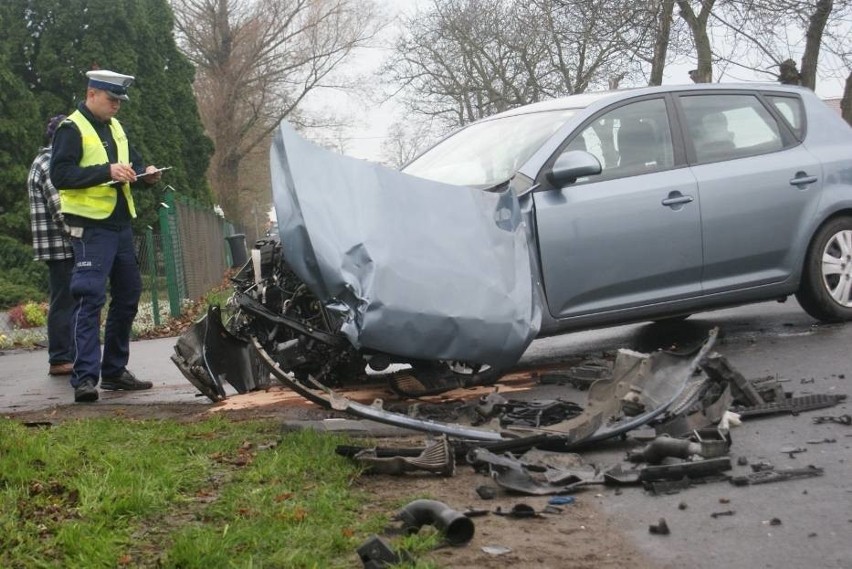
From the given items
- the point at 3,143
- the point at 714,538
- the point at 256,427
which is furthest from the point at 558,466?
the point at 3,143

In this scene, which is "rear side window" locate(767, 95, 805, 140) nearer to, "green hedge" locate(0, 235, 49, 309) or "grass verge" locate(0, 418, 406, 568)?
"grass verge" locate(0, 418, 406, 568)

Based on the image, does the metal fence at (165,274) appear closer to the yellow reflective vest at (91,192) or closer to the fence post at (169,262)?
the fence post at (169,262)

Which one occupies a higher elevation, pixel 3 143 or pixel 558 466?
pixel 3 143

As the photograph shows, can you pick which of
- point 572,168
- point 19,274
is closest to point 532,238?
point 572,168

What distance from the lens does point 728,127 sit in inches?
298

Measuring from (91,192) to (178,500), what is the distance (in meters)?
3.62

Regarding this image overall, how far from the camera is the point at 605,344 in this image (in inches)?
332

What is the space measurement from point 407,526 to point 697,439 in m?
1.52

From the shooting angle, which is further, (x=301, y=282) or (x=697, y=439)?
(x=301, y=282)

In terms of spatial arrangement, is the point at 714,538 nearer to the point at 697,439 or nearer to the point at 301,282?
the point at 697,439

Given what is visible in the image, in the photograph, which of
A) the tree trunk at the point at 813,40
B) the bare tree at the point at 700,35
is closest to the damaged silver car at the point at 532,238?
the tree trunk at the point at 813,40

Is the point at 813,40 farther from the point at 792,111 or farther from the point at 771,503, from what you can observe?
the point at 771,503

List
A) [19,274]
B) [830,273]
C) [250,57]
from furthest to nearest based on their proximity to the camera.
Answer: [250,57] → [19,274] → [830,273]

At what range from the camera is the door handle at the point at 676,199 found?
6.91 m
